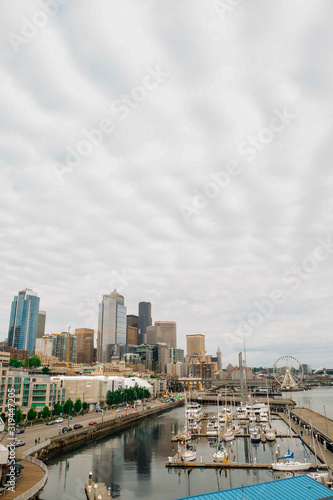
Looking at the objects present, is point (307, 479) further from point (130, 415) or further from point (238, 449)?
point (130, 415)

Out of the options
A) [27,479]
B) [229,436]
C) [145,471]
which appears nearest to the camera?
[27,479]

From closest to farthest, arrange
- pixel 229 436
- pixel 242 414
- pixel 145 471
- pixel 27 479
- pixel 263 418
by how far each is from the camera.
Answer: pixel 27 479
pixel 145 471
pixel 229 436
pixel 263 418
pixel 242 414

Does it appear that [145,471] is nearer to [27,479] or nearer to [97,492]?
[97,492]

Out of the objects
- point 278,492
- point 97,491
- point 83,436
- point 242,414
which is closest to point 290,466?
point 278,492

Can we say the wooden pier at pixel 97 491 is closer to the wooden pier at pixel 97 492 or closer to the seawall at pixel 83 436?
the wooden pier at pixel 97 492

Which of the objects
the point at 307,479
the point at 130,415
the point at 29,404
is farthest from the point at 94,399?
the point at 307,479
